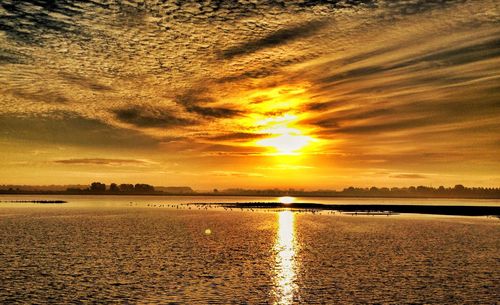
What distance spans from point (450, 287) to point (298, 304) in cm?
1448

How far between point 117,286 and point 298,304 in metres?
15.3

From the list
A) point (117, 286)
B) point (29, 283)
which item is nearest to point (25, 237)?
point (29, 283)

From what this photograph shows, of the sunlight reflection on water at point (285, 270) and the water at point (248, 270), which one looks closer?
the water at point (248, 270)

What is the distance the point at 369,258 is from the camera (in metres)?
53.3

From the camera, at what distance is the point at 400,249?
6241 cm

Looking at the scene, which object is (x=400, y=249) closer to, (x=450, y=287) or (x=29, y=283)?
(x=450, y=287)

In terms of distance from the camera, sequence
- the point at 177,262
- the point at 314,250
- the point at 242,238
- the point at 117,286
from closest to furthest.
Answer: the point at 117,286 → the point at 177,262 → the point at 314,250 → the point at 242,238

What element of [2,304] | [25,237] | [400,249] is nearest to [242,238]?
[400,249]

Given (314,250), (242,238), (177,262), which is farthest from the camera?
(242,238)

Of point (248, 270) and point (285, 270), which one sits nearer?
point (248, 270)

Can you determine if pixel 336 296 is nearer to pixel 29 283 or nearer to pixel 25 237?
pixel 29 283

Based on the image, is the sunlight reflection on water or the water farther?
the sunlight reflection on water

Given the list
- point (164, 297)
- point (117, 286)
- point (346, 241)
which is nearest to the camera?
point (164, 297)

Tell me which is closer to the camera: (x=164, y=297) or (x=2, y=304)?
(x=2, y=304)
